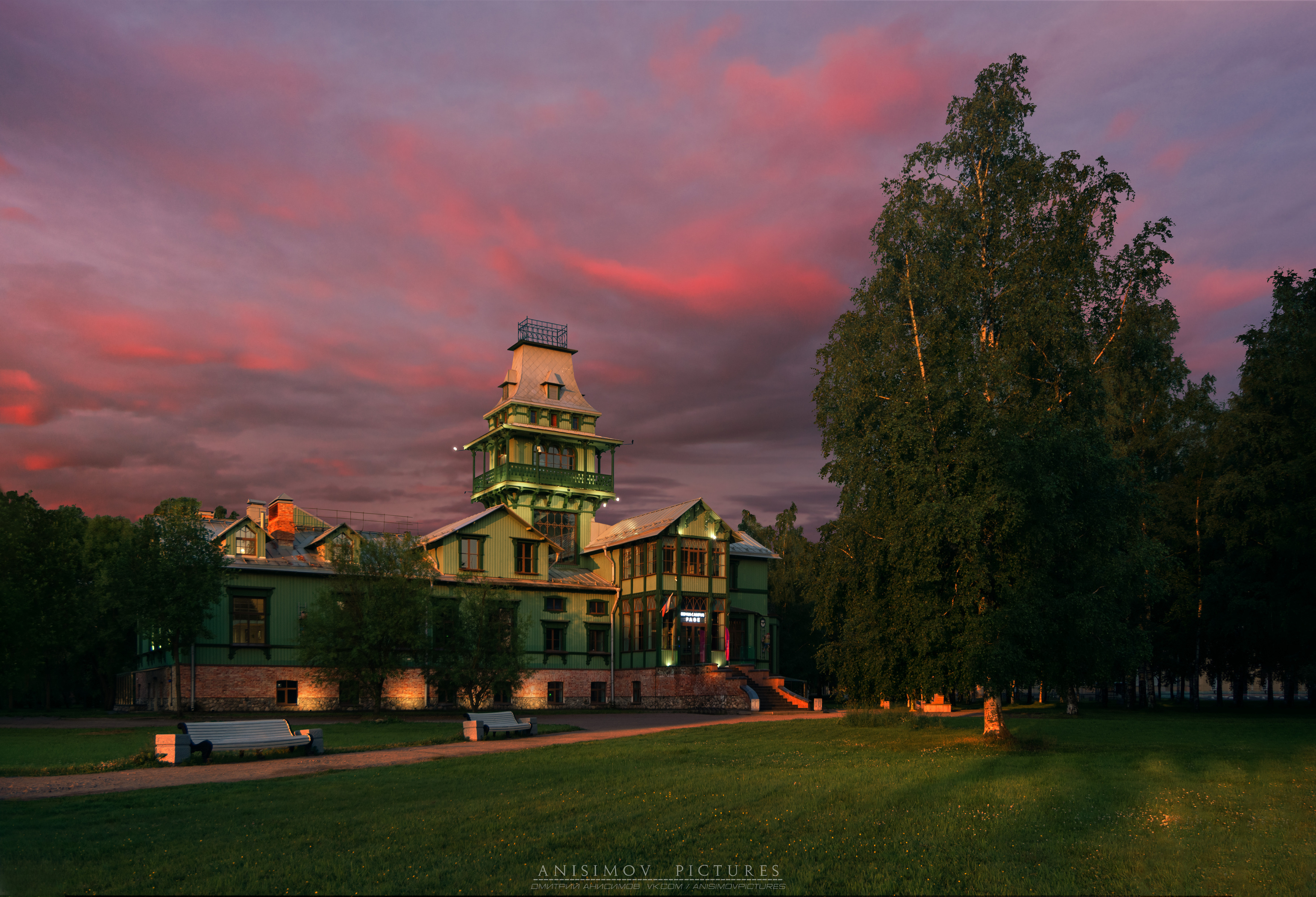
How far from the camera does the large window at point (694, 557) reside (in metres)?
54.2

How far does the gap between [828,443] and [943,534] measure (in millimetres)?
5953

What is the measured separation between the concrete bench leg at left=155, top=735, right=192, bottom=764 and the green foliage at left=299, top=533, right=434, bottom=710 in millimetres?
16802

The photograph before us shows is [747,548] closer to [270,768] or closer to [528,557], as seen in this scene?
[528,557]

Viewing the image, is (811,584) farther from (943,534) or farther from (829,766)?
(829,766)

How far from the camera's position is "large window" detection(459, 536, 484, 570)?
51.8m

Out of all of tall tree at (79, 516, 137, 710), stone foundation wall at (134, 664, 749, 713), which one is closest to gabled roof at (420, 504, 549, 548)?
stone foundation wall at (134, 664, 749, 713)

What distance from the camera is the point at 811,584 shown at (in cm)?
2998

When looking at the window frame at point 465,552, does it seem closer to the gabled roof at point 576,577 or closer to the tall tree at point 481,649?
the gabled roof at point 576,577

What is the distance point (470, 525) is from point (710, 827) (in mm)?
40876

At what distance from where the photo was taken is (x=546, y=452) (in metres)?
61.1

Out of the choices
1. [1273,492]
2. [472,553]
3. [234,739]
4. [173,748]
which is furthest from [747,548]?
[173,748]

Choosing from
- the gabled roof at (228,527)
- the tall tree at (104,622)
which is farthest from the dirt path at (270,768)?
the tall tree at (104,622)

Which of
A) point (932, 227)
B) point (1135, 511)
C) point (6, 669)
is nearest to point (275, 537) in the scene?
point (6, 669)

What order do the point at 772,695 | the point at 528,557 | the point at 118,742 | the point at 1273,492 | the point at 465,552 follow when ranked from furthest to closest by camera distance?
1. the point at 528,557
2. the point at 465,552
3. the point at 772,695
4. the point at 1273,492
5. the point at 118,742
